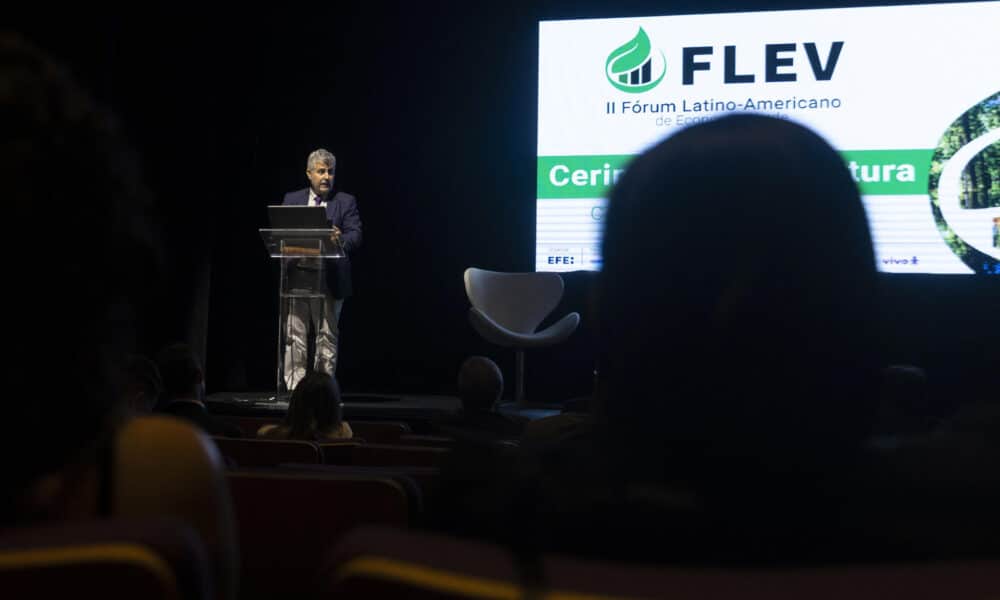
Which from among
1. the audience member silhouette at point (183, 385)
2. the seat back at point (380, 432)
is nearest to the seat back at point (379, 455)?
the audience member silhouette at point (183, 385)

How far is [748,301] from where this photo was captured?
2.28ft

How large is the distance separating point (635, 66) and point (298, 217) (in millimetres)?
2586

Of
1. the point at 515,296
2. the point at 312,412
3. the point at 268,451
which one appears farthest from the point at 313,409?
the point at 515,296

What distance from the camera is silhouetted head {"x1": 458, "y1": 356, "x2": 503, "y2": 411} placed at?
123 inches

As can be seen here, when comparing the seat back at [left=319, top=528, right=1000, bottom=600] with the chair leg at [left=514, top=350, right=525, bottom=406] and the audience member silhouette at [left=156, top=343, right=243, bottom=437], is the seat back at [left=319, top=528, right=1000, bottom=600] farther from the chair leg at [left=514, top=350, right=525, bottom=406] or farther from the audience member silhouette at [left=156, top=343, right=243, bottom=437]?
the chair leg at [left=514, top=350, right=525, bottom=406]

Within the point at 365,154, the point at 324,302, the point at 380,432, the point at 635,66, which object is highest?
the point at 635,66

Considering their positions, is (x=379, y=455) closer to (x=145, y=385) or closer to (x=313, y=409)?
(x=313, y=409)

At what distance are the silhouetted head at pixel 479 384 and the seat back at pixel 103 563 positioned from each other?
260cm

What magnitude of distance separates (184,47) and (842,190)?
667 centimetres

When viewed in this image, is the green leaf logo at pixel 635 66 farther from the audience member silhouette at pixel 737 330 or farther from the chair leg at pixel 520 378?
the audience member silhouette at pixel 737 330

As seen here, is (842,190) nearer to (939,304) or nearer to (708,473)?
(708,473)

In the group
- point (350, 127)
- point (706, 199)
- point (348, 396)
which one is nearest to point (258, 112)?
point (350, 127)

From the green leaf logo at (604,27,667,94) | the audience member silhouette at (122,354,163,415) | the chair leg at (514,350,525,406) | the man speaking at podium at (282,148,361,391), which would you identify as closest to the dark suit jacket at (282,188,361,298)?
the man speaking at podium at (282,148,361,391)

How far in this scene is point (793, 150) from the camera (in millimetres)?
710
